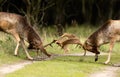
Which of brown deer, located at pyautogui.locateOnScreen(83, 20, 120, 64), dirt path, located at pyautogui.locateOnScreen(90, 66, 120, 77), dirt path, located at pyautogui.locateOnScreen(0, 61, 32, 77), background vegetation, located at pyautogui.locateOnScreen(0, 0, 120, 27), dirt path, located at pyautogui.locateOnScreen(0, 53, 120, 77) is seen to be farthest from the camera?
background vegetation, located at pyautogui.locateOnScreen(0, 0, 120, 27)

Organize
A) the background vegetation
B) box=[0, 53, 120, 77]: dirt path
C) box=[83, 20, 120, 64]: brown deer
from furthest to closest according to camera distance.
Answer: the background vegetation, box=[83, 20, 120, 64]: brown deer, box=[0, 53, 120, 77]: dirt path

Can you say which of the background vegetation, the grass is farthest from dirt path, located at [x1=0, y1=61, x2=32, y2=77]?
the background vegetation

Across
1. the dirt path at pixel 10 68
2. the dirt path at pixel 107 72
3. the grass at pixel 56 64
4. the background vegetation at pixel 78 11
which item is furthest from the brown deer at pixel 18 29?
the background vegetation at pixel 78 11

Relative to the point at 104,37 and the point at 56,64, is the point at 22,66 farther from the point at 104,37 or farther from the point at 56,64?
the point at 104,37

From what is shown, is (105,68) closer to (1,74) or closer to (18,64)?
(18,64)

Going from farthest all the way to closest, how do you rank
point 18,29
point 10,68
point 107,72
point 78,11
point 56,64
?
point 78,11 < point 18,29 < point 56,64 < point 107,72 < point 10,68

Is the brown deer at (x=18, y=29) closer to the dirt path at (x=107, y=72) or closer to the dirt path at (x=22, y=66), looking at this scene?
the dirt path at (x=22, y=66)

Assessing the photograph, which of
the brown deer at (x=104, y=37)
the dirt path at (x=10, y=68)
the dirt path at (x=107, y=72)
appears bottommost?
the dirt path at (x=107, y=72)

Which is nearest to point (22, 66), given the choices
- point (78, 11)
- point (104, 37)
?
point (104, 37)

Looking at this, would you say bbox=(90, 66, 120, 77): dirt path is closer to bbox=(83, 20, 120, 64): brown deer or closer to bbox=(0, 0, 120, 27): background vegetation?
bbox=(83, 20, 120, 64): brown deer

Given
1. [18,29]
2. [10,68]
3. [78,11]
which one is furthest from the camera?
[78,11]

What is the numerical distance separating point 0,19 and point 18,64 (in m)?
2.17

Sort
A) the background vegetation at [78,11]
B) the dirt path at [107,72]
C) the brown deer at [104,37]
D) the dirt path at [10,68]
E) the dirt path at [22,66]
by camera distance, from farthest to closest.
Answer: the background vegetation at [78,11], the brown deer at [104,37], the dirt path at [107,72], the dirt path at [22,66], the dirt path at [10,68]

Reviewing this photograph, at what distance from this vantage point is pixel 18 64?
1559cm
